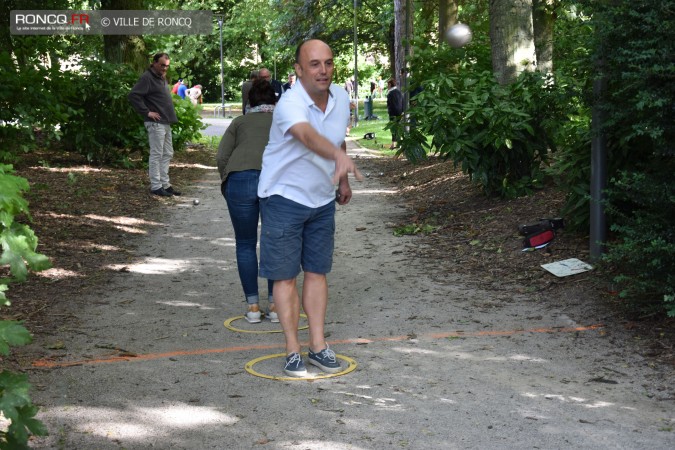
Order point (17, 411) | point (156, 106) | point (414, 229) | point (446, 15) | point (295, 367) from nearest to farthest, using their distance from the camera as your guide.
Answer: point (17, 411) < point (295, 367) < point (414, 229) < point (156, 106) < point (446, 15)

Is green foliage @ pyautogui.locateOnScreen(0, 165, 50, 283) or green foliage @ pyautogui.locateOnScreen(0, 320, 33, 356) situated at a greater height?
green foliage @ pyautogui.locateOnScreen(0, 165, 50, 283)

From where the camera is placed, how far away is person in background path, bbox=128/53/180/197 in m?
14.3

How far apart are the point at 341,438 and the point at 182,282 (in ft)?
14.1

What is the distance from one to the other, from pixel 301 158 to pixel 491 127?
18.2 feet

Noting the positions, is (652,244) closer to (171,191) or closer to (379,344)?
(379,344)

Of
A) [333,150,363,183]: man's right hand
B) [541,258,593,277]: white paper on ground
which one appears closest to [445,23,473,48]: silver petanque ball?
[541,258,593,277]: white paper on ground

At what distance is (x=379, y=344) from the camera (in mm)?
6492

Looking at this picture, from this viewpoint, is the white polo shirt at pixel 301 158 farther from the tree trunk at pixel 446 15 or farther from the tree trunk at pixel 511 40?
the tree trunk at pixel 446 15

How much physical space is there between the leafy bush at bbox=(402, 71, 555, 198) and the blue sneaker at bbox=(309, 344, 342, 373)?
5400mm

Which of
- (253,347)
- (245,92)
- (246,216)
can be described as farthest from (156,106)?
(253,347)

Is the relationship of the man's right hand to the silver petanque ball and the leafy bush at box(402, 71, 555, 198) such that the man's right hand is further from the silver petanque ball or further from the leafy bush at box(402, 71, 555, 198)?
the silver petanque ball

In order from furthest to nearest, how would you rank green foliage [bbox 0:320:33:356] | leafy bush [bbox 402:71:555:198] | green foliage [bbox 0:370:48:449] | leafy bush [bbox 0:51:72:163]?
leafy bush [bbox 0:51:72:163] < leafy bush [bbox 402:71:555:198] < green foliage [bbox 0:320:33:356] < green foliage [bbox 0:370:48:449]

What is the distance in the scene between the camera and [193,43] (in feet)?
220

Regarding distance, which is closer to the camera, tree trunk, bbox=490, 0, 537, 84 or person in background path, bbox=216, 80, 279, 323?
person in background path, bbox=216, 80, 279, 323
